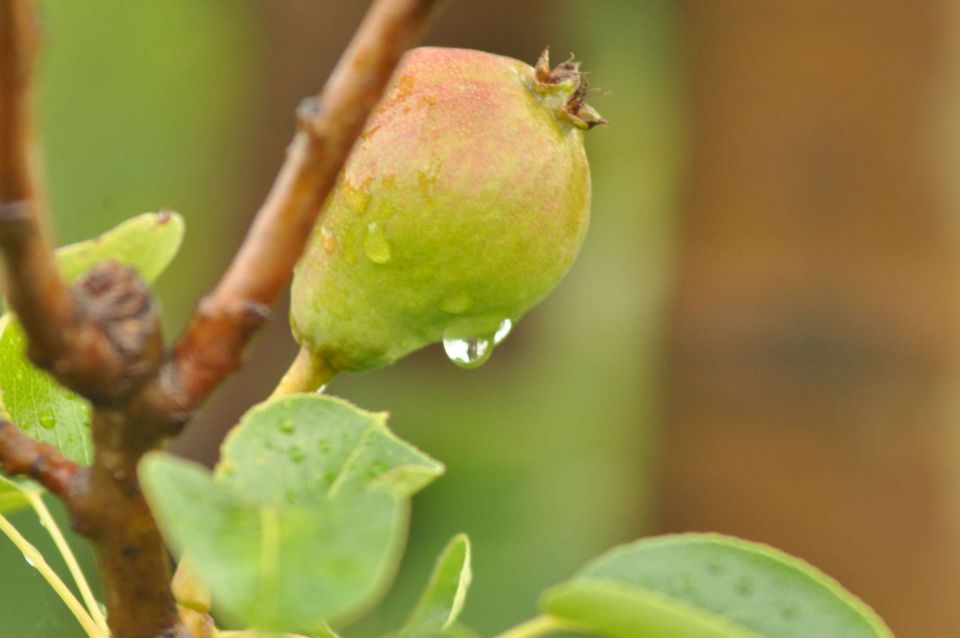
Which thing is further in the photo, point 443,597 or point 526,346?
point 526,346

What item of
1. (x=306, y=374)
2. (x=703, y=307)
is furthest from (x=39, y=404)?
(x=703, y=307)

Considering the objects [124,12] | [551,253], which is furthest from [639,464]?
[551,253]

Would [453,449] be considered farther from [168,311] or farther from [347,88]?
[347,88]

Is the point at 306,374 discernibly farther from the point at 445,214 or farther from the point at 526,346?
the point at 526,346

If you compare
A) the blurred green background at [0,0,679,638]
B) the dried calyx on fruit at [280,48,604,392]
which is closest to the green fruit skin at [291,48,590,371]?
the dried calyx on fruit at [280,48,604,392]

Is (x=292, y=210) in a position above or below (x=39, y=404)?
above

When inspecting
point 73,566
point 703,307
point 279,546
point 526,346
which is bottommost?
point 526,346
